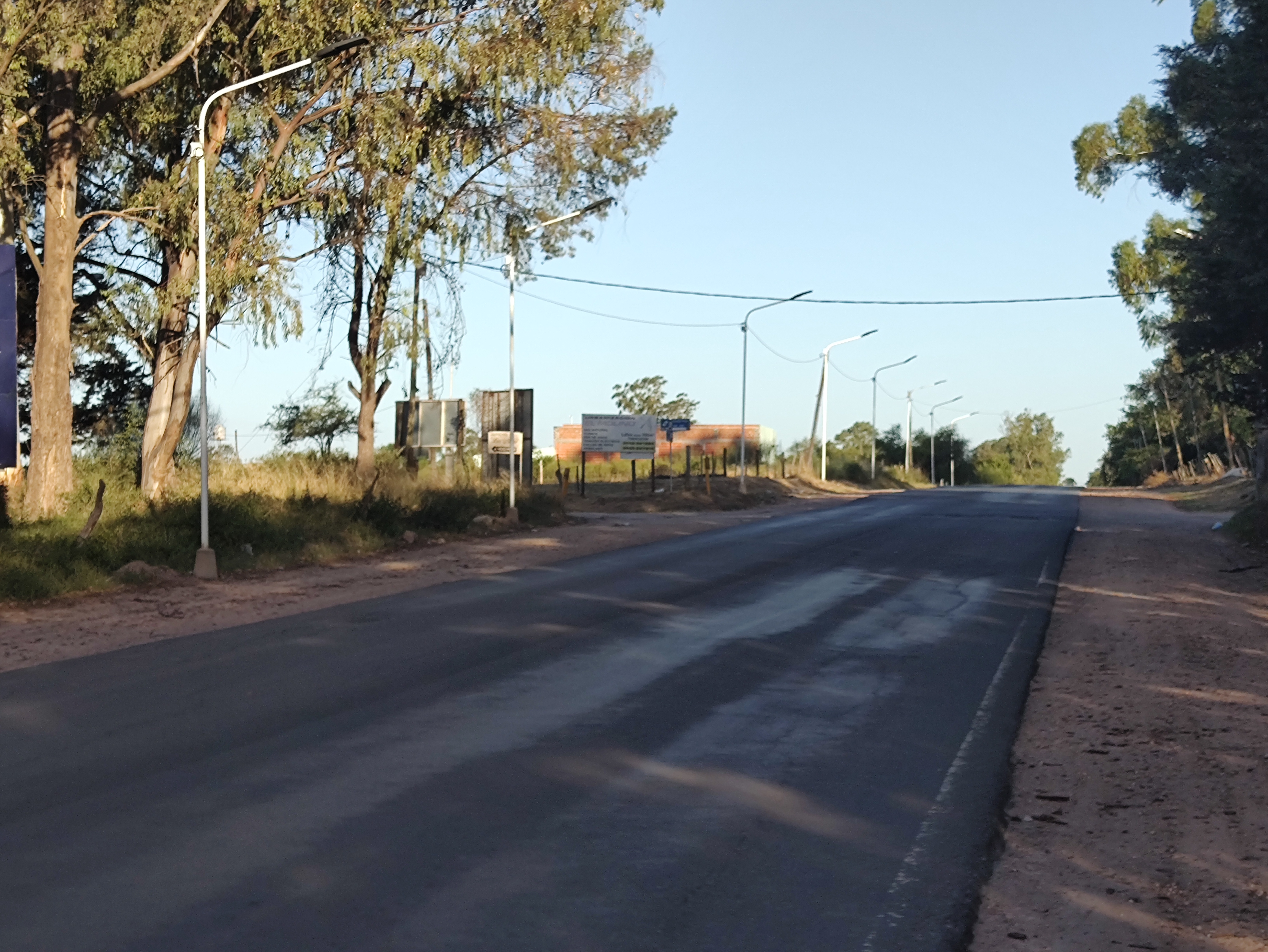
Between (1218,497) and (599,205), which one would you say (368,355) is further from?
(1218,497)

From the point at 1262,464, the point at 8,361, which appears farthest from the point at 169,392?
the point at 1262,464

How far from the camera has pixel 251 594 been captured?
1817 cm

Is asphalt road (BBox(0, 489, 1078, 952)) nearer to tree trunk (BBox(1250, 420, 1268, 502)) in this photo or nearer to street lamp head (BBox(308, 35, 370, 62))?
street lamp head (BBox(308, 35, 370, 62))

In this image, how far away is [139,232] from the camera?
92.9ft

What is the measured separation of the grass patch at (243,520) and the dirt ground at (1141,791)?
12520 mm

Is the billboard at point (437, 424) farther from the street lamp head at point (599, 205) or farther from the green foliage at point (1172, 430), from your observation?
→ the green foliage at point (1172, 430)

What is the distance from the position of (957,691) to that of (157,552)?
13.8 metres

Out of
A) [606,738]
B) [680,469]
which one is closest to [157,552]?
[606,738]

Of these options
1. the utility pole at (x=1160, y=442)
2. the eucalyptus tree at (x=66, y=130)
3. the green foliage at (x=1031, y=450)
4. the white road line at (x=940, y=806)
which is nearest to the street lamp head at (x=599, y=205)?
the eucalyptus tree at (x=66, y=130)

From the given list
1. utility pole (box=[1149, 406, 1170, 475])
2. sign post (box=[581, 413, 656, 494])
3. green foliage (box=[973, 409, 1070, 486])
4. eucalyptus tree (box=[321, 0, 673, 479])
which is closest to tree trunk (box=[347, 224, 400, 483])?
eucalyptus tree (box=[321, 0, 673, 479])

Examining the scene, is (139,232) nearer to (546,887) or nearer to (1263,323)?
(1263,323)

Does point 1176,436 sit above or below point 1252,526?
above

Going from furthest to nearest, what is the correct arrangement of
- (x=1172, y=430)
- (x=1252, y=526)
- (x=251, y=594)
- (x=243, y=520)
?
(x=1172, y=430)
(x=1252, y=526)
(x=243, y=520)
(x=251, y=594)

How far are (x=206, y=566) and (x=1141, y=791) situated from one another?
15136mm
